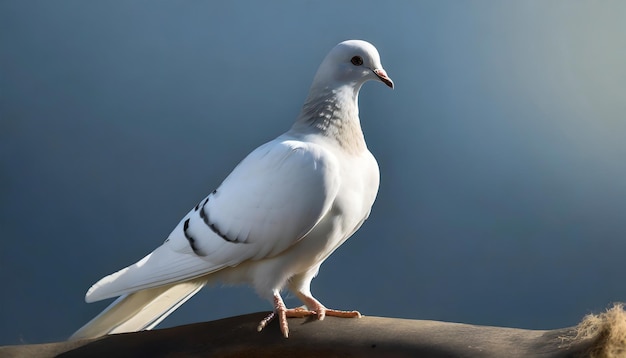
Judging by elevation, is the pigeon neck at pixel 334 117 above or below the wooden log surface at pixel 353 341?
above

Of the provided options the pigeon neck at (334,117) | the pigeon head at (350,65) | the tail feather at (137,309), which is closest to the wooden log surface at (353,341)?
the tail feather at (137,309)

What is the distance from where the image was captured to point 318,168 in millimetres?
2477

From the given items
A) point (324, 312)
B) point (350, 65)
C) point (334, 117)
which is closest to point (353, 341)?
point (324, 312)

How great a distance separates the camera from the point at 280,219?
8.16ft

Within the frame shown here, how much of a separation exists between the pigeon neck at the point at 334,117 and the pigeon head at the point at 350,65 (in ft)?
0.11

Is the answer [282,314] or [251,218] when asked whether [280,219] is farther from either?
[282,314]

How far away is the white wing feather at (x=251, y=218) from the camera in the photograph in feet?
8.11

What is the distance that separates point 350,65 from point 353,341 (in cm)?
95

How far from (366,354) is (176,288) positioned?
787mm

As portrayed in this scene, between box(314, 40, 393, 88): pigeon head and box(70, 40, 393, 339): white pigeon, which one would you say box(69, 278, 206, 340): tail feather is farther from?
box(314, 40, 393, 88): pigeon head

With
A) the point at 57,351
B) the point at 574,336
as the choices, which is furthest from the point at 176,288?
the point at 574,336

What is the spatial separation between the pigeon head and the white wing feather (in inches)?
10.5

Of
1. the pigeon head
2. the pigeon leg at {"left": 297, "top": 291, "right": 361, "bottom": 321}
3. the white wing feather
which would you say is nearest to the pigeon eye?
the pigeon head

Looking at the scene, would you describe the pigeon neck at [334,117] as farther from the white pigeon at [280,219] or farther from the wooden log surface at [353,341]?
the wooden log surface at [353,341]
